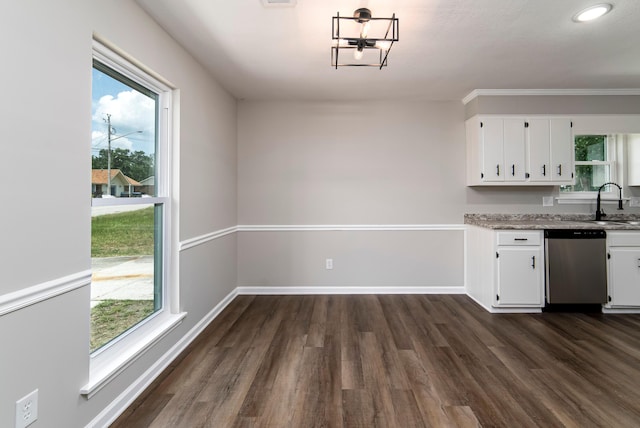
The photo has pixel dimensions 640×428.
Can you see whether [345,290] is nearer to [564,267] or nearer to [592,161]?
[564,267]

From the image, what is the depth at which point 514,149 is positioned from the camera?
3453 mm

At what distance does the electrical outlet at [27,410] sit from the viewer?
1.16 m

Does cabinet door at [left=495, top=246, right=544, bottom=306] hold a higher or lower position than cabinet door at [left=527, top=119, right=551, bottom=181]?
lower

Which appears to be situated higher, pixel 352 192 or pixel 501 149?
pixel 501 149

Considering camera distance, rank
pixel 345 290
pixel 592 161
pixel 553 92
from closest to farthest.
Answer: pixel 553 92, pixel 592 161, pixel 345 290

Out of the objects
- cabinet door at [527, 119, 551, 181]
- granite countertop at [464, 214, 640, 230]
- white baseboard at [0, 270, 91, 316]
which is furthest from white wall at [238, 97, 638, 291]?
white baseboard at [0, 270, 91, 316]

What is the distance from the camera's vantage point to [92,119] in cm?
163

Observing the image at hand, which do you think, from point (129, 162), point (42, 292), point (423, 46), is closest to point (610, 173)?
point (423, 46)

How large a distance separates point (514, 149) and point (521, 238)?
1.07 m

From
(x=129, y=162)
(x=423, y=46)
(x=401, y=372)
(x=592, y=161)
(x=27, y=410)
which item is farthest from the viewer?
(x=592, y=161)

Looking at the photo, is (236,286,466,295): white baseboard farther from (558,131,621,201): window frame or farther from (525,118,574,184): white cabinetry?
(558,131,621,201): window frame

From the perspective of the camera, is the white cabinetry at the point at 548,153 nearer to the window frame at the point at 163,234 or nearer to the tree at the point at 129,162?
the window frame at the point at 163,234

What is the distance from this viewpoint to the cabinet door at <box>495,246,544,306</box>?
3.14m

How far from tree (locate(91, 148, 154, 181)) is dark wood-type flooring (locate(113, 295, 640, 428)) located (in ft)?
4.63
